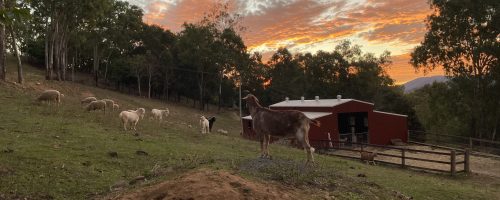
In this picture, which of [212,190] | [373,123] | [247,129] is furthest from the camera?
[247,129]

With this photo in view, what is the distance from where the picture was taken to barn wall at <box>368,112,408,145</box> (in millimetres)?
39562

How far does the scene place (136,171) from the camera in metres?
12.7

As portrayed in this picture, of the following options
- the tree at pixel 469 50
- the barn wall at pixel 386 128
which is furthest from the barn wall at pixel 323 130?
the tree at pixel 469 50

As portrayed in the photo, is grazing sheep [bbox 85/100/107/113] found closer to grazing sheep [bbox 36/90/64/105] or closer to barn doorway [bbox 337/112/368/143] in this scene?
grazing sheep [bbox 36/90/64/105]

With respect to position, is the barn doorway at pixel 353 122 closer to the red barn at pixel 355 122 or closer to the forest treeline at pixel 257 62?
the red barn at pixel 355 122

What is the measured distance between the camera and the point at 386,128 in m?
40.2

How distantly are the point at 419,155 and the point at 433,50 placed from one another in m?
18.7

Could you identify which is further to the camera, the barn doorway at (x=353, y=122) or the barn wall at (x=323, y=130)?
the barn doorway at (x=353, y=122)

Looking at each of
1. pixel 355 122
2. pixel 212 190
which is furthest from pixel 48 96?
pixel 355 122

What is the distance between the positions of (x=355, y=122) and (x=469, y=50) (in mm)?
15216

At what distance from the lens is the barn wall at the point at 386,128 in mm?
39562

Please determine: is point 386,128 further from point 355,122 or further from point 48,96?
point 48,96

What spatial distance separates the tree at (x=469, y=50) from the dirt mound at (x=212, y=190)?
41.3 m

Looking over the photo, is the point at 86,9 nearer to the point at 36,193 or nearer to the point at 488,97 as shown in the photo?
the point at 36,193
